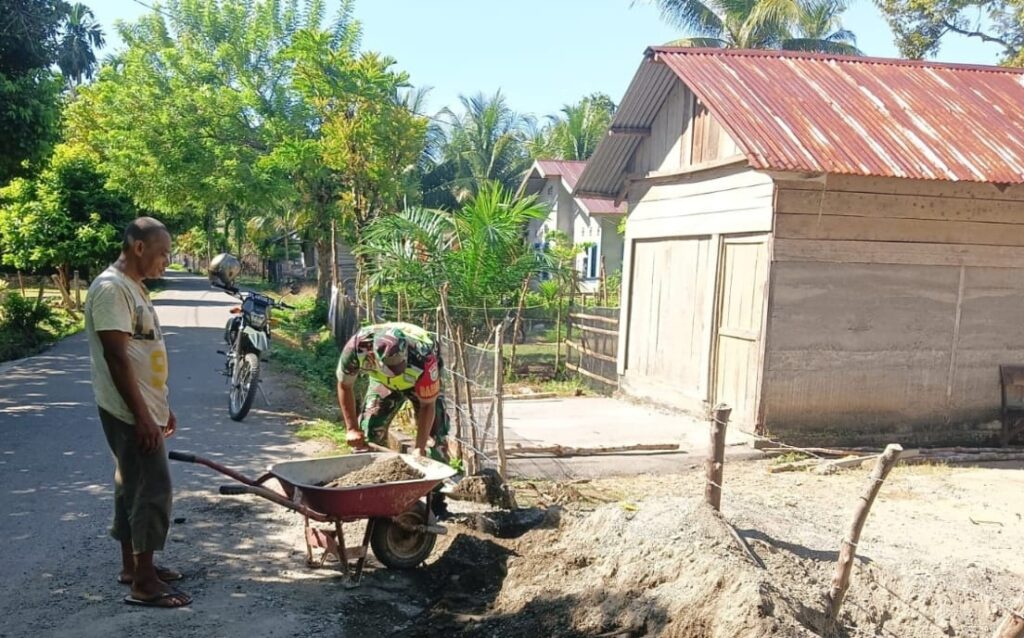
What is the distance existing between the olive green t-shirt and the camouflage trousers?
1.70 metres

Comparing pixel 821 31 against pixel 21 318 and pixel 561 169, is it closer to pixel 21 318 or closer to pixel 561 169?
pixel 561 169

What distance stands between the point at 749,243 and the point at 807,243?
24.0 inches

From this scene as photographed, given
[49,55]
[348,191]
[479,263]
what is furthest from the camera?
[348,191]

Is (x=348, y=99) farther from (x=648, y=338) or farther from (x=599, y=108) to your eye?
(x=599, y=108)

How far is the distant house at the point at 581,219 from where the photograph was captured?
25.2m

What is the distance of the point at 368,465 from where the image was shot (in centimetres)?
497

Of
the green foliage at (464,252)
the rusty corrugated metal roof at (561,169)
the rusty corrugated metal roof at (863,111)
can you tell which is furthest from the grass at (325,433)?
the rusty corrugated metal roof at (561,169)

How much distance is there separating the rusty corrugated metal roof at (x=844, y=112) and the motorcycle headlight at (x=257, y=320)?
5353 mm

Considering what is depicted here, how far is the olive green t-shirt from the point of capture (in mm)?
3748

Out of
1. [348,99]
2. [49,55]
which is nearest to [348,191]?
[348,99]

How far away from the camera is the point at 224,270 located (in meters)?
9.18

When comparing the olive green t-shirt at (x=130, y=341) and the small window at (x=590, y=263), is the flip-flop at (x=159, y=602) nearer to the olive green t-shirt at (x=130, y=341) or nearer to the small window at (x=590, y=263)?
the olive green t-shirt at (x=130, y=341)

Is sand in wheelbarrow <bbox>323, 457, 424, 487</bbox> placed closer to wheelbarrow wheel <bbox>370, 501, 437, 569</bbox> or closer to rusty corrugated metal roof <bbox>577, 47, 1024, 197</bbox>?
wheelbarrow wheel <bbox>370, 501, 437, 569</bbox>

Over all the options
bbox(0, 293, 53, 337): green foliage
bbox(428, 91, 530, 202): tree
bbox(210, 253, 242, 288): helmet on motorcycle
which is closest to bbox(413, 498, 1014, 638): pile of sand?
bbox(210, 253, 242, 288): helmet on motorcycle
